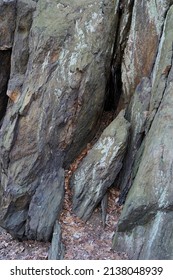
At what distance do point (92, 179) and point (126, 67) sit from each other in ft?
9.79

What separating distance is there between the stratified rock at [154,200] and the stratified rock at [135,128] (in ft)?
1.97

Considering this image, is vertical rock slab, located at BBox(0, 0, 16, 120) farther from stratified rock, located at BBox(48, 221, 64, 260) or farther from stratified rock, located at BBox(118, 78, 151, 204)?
stratified rock, located at BBox(48, 221, 64, 260)

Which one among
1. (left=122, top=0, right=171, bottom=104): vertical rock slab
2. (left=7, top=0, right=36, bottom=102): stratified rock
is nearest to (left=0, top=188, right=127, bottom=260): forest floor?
(left=122, top=0, right=171, bottom=104): vertical rock slab

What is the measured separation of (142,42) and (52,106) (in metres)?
2.66

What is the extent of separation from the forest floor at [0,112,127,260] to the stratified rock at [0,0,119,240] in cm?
27

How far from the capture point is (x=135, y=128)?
874 cm

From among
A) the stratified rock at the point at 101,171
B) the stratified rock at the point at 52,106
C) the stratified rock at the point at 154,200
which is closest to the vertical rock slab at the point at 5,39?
the stratified rock at the point at 52,106

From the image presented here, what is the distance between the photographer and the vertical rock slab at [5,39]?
1034cm

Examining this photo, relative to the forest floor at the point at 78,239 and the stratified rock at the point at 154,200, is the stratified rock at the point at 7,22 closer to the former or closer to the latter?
the forest floor at the point at 78,239

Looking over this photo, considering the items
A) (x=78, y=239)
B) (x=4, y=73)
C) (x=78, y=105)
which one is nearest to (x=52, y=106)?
(x=78, y=105)

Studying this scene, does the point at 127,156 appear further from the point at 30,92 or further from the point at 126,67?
the point at 30,92

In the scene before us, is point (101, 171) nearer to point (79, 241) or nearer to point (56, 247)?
point (79, 241)

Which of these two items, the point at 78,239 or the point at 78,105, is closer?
the point at 78,239
